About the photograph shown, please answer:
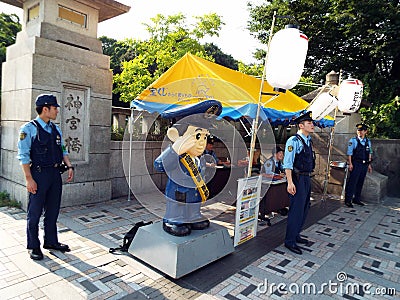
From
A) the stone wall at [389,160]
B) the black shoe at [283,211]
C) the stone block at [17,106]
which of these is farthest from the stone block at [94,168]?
the stone wall at [389,160]

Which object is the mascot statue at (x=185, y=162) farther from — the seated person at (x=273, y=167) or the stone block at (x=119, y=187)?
the stone block at (x=119, y=187)

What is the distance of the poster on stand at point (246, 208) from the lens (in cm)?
370

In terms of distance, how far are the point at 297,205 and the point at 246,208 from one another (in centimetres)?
69

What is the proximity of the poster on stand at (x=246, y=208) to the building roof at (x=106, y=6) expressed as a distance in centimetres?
436

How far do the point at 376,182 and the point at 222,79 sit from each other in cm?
474

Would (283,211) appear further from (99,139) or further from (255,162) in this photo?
(99,139)

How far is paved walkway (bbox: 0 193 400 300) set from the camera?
8.89 feet

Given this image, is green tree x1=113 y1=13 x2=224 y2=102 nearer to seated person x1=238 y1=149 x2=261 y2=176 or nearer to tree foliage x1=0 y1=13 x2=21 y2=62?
seated person x1=238 y1=149 x2=261 y2=176

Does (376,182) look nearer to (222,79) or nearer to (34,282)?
(222,79)

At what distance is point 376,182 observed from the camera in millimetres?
6805

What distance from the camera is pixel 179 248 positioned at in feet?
9.38

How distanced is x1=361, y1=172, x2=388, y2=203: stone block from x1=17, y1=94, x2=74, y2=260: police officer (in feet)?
22.6

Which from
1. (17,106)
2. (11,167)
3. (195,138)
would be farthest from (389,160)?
(11,167)

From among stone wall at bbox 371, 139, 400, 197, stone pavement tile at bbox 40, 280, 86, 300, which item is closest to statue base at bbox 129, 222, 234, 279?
stone pavement tile at bbox 40, 280, 86, 300
